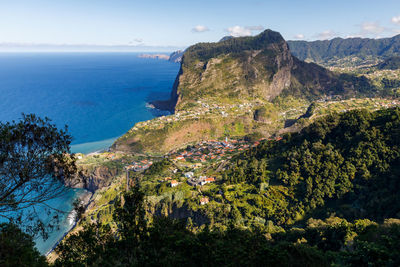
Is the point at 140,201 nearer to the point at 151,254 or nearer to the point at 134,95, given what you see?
the point at 151,254

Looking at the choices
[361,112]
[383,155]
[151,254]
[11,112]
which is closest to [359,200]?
[383,155]

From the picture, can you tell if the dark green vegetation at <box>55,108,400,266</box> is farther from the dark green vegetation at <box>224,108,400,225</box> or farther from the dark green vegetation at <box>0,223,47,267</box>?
the dark green vegetation at <box>0,223,47,267</box>

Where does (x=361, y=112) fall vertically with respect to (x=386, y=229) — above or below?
above

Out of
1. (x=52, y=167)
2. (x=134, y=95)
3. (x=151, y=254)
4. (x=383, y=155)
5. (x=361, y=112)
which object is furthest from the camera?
(x=134, y=95)

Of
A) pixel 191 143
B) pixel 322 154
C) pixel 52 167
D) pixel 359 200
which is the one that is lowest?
pixel 191 143

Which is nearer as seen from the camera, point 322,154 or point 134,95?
point 322,154

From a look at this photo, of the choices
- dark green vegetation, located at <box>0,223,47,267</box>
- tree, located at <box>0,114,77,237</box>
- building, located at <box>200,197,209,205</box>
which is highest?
tree, located at <box>0,114,77,237</box>

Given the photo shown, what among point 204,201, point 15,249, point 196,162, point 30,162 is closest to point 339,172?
point 204,201

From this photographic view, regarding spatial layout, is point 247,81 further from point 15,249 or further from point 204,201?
point 15,249

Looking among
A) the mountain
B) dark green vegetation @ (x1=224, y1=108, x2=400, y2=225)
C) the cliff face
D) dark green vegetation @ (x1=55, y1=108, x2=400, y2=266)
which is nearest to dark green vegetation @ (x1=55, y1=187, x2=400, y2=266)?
dark green vegetation @ (x1=55, y1=108, x2=400, y2=266)
